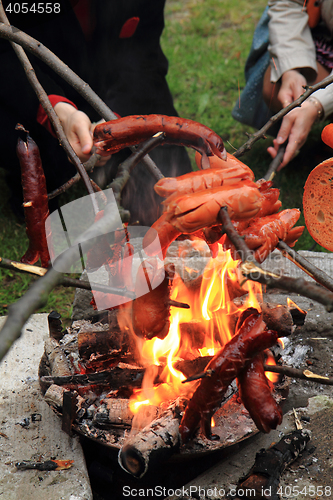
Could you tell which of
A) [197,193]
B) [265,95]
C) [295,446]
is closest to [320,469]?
[295,446]

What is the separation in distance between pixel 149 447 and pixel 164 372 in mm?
379

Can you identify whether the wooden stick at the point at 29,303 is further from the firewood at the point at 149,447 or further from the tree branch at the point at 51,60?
the tree branch at the point at 51,60

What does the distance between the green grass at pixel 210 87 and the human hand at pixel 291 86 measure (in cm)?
105

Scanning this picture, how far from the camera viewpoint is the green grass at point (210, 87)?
3.85 metres

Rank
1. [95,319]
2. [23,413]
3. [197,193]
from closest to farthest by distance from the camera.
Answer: [197,193]
[23,413]
[95,319]

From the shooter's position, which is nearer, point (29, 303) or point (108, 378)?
point (29, 303)

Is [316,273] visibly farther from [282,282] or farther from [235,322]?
[235,322]

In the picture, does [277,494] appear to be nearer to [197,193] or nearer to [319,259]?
[197,193]

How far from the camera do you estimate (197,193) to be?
53.2 inches

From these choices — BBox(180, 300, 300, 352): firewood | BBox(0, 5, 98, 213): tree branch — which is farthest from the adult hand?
BBox(180, 300, 300, 352): firewood

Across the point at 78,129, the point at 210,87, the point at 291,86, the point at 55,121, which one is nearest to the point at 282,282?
the point at 55,121

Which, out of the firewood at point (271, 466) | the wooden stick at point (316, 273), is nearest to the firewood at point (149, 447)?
the firewood at point (271, 466)

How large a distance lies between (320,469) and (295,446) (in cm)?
13

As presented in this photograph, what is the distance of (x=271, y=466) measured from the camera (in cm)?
157
